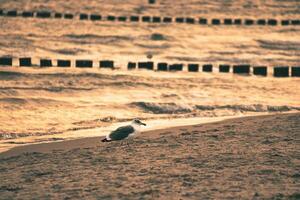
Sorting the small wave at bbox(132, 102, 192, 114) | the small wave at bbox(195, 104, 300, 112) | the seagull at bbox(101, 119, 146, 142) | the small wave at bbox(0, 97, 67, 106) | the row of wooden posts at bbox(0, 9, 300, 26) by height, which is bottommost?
the small wave at bbox(195, 104, 300, 112)

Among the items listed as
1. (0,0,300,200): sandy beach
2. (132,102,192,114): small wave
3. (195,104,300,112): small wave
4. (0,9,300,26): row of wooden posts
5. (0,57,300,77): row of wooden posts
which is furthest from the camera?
(0,9,300,26): row of wooden posts

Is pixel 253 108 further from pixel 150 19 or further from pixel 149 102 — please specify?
pixel 150 19

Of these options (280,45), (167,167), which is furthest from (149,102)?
(280,45)

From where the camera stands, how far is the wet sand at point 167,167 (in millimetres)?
6625

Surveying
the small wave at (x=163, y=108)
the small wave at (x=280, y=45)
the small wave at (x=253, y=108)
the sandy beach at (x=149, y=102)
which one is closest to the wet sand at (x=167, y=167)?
the sandy beach at (x=149, y=102)

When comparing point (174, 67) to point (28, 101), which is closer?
point (28, 101)

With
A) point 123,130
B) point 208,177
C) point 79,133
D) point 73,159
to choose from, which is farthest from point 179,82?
point 208,177

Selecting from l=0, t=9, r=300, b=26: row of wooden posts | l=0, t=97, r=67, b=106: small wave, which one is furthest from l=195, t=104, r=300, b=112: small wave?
l=0, t=9, r=300, b=26: row of wooden posts

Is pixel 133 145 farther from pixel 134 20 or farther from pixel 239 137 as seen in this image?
pixel 134 20

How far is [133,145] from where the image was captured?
8812mm

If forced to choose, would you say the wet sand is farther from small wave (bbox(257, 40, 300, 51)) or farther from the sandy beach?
small wave (bbox(257, 40, 300, 51))

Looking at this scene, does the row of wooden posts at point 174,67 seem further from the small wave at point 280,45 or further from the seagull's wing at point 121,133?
the seagull's wing at point 121,133

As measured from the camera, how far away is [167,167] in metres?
7.50

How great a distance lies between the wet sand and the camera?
662 centimetres
